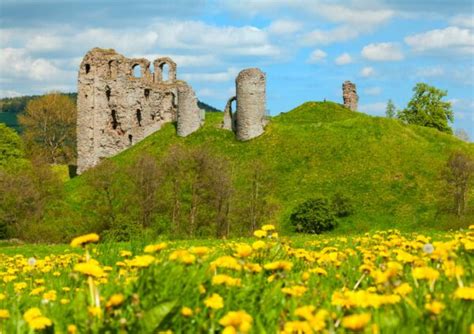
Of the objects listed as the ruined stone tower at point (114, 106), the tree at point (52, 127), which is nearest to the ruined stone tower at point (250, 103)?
the ruined stone tower at point (114, 106)

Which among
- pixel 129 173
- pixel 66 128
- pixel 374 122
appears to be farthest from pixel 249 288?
pixel 66 128

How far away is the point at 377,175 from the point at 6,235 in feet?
91.9

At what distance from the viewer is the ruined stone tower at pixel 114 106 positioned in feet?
206

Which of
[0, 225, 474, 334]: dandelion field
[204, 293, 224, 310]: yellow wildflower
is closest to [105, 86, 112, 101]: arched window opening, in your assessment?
[0, 225, 474, 334]: dandelion field

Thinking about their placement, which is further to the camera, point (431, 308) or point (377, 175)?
point (377, 175)

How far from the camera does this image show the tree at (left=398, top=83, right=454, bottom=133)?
80.8 m

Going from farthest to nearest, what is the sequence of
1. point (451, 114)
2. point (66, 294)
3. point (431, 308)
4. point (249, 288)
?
point (451, 114)
point (66, 294)
point (249, 288)
point (431, 308)

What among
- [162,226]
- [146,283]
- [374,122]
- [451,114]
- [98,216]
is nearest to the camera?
[146,283]

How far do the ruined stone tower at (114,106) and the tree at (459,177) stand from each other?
97.1 ft

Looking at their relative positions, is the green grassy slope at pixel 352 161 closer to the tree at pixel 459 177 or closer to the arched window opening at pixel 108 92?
the tree at pixel 459 177

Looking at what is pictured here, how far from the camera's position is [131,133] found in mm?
63062

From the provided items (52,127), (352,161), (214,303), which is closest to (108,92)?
(352,161)

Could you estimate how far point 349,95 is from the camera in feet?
218

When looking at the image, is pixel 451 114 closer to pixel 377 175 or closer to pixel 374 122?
pixel 374 122
